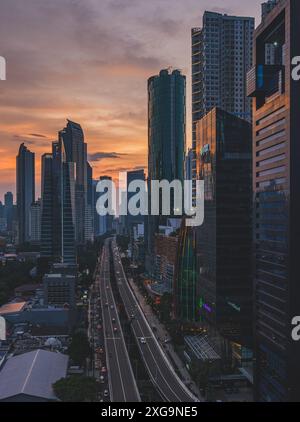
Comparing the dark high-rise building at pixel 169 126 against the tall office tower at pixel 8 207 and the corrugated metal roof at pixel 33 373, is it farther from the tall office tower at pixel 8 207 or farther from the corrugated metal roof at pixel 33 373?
the tall office tower at pixel 8 207

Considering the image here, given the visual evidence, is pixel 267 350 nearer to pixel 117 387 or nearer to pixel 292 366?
pixel 292 366

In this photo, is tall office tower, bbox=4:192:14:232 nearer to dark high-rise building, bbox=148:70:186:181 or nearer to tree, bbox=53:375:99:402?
dark high-rise building, bbox=148:70:186:181

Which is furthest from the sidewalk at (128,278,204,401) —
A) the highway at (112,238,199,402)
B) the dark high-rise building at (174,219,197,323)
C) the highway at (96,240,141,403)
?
the highway at (96,240,141,403)

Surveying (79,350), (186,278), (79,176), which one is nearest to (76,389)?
(79,350)

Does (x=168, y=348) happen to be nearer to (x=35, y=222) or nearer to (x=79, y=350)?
(x=79, y=350)

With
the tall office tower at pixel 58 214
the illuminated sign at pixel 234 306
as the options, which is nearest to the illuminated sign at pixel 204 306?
the illuminated sign at pixel 234 306

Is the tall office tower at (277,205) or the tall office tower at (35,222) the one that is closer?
the tall office tower at (277,205)
